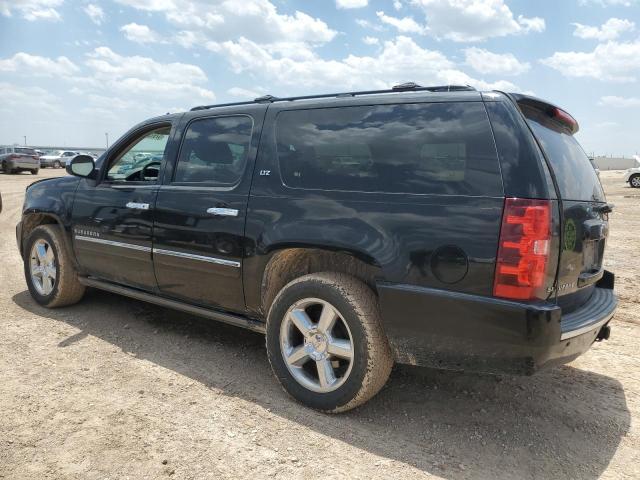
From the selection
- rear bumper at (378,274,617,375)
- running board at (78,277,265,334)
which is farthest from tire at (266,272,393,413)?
running board at (78,277,265,334)

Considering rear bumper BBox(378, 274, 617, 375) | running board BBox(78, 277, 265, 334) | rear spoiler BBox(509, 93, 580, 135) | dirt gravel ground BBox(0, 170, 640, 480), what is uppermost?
rear spoiler BBox(509, 93, 580, 135)

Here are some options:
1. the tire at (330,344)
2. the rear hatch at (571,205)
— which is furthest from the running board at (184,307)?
the rear hatch at (571,205)

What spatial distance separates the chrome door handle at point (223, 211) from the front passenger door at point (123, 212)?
696mm

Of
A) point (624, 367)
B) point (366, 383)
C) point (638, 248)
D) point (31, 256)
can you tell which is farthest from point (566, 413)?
point (638, 248)

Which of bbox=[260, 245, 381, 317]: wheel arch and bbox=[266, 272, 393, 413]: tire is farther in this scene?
bbox=[260, 245, 381, 317]: wheel arch

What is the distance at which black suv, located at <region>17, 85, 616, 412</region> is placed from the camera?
2.51 meters

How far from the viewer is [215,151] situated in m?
3.82

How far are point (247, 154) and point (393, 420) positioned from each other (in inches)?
78.2

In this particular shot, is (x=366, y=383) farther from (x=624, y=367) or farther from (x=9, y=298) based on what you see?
(x=9, y=298)

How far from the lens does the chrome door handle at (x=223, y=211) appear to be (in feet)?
11.3

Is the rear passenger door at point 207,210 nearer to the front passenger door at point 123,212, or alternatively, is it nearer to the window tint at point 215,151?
the window tint at point 215,151

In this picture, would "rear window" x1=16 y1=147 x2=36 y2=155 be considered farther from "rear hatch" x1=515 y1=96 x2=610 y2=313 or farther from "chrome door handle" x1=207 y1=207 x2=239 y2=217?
"rear hatch" x1=515 y1=96 x2=610 y2=313

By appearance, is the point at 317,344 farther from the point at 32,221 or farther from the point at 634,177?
the point at 634,177

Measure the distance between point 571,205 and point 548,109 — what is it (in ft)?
2.14
